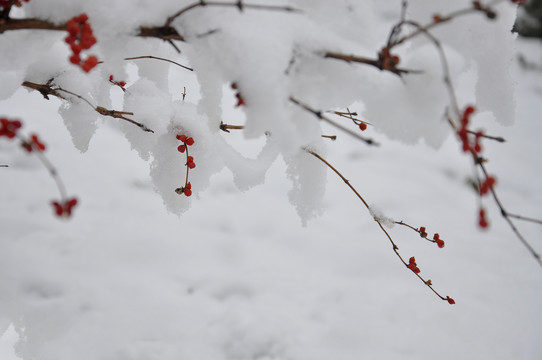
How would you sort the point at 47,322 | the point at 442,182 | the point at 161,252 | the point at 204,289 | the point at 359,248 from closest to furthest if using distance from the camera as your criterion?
the point at 47,322, the point at 204,289, the point at 161,252, the point at 359,248, the point at 442,182

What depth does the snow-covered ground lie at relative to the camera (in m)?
1.81

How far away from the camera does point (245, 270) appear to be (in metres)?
2.22

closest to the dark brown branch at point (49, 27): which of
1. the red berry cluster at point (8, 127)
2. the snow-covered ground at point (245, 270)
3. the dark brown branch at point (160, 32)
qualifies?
the dark brown branch at point (160, 32)

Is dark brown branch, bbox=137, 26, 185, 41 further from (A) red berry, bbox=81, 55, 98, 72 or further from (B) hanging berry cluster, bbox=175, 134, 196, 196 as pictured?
(B) hanging berry cluster, bbox=175, 134, 196, 196

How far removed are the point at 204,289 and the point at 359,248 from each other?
3.12 ft

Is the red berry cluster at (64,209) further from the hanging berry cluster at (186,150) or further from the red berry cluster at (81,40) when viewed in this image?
the hanging berry cluster at (186,150)

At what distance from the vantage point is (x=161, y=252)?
2242 mm

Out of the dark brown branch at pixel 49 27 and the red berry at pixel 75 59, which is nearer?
the red berry at pixel 75 59

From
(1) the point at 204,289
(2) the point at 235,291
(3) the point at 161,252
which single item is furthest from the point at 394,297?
(3) the point at 161,252

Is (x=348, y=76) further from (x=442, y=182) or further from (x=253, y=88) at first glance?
(x=442, y=182)

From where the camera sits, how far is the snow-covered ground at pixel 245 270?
181cm

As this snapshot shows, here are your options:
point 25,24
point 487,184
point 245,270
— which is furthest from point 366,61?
point 245,270

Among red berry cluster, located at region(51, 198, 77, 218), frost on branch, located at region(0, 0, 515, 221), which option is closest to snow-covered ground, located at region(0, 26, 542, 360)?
frost on branch, located at region(0, 0, 515, 221)

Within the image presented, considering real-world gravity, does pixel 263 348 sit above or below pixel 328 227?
below
